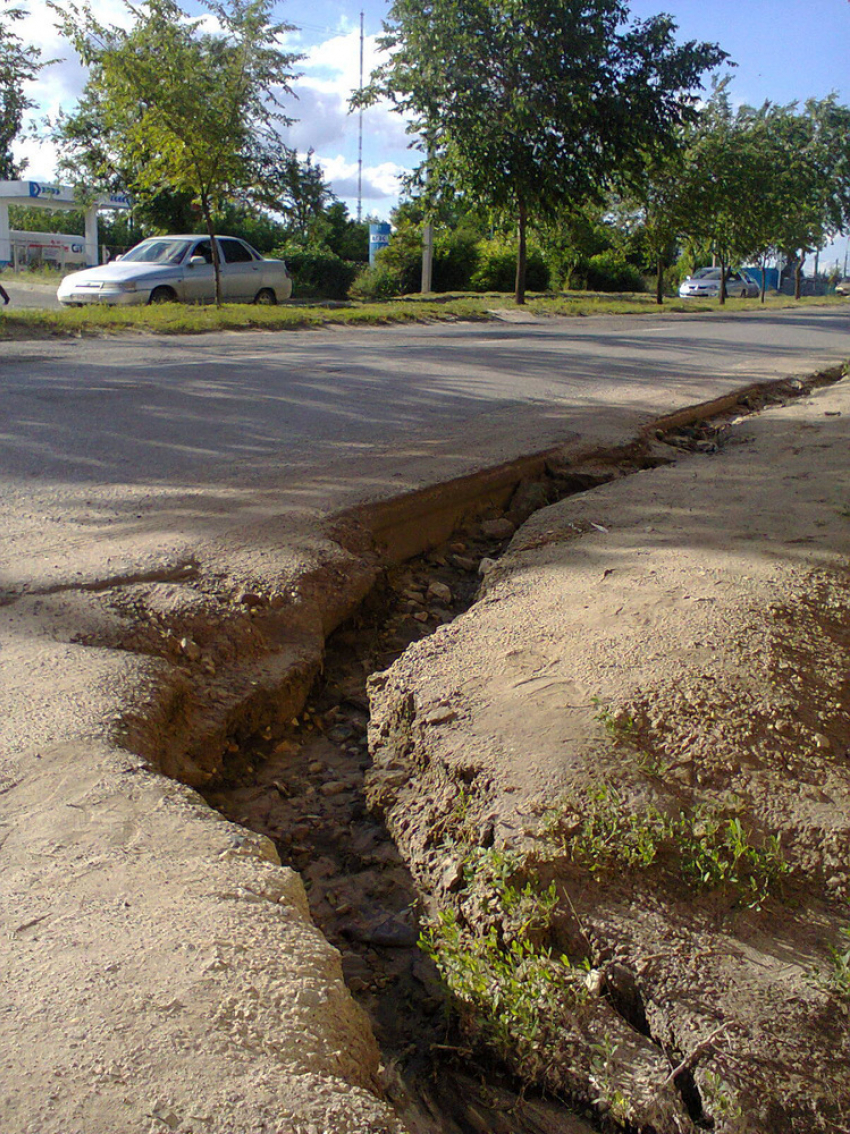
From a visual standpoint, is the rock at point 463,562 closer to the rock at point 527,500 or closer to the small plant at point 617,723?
the rock at point 527,500

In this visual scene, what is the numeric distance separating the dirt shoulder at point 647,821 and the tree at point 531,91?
20.9 meters

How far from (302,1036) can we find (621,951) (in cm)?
78

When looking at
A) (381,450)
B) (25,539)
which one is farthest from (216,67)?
(25,539)

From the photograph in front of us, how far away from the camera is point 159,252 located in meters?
18.1

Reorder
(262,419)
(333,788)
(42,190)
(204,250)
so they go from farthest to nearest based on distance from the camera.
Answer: (42,190) < (204,250) < (262,419) < (333,788)

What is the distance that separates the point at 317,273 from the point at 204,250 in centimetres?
1163

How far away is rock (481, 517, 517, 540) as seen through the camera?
4988mm

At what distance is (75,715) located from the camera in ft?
8.55

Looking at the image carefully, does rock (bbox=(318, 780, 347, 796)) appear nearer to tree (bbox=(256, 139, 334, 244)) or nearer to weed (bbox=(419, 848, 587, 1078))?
weed (bbox=(419, 848, 587, 1078))

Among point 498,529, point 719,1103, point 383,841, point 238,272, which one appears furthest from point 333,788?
point 238,272

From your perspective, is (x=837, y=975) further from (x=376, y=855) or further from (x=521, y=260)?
(x=521, y=260)

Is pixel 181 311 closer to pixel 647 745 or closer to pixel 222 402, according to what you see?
pixel 222 402

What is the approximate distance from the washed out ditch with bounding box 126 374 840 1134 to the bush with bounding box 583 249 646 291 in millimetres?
33486

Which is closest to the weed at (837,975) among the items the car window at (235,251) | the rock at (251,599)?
the rock at (251,599)
